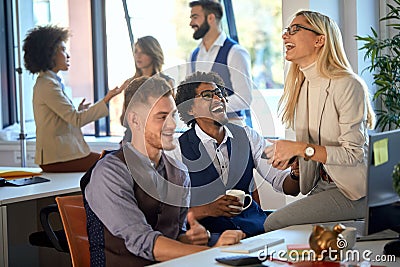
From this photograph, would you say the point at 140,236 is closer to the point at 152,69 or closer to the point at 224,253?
the point at 224,253

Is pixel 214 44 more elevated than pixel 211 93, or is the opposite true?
pixel 214 44

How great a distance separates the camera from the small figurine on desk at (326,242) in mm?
2555

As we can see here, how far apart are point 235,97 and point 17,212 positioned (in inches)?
61.7

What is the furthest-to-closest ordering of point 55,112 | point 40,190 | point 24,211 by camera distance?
point 55,112 < point 24,211 < point 40,190

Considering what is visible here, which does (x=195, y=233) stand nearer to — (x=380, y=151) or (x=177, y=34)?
(x=380, y=151)

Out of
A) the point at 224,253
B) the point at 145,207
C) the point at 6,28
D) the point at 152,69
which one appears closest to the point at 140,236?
the point at 145,207

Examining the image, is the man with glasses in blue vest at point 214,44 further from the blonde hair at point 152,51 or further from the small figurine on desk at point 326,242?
the small figurine on desk at point 326,242

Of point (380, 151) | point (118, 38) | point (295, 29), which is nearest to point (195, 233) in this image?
point (380, 151)

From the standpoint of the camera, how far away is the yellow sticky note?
8.63 feet

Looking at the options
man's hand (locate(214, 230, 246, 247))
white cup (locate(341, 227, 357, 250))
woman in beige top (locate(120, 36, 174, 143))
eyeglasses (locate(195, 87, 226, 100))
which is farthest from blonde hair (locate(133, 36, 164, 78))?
white cup (locate(341, 227, 357, 250))

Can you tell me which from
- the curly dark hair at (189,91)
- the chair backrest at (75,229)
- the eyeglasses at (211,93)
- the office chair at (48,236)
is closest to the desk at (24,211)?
the office chair at (48,236)

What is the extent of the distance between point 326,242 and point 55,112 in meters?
3.14

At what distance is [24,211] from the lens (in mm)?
4820

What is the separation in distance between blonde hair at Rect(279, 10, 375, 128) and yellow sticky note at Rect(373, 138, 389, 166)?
857mm
